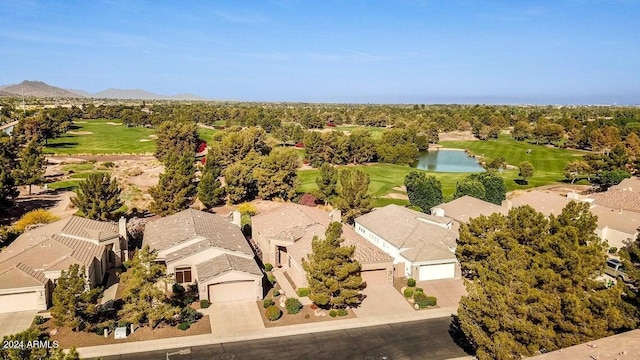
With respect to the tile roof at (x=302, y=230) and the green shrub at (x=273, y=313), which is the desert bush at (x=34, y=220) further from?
the green shrub at (x=273, y=313)

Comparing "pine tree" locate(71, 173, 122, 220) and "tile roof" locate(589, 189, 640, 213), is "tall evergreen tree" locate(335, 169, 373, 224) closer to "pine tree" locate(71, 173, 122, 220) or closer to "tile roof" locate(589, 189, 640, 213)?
"pine tree" locate(71, 173, 122, 220)

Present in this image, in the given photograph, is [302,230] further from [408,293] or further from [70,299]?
[70,299]

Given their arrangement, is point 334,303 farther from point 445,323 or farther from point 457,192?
point 457,192

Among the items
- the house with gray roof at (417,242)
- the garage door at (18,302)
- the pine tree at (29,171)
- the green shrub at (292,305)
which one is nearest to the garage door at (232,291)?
the green shrub at (292,305)

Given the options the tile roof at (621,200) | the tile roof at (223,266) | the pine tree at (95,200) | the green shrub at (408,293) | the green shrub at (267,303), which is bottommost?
the green shrub at (408,293)

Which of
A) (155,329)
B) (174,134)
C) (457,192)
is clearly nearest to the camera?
(155,329)

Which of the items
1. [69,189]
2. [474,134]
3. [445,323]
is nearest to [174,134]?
[69,189]

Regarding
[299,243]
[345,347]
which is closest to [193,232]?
[299,243]
